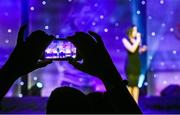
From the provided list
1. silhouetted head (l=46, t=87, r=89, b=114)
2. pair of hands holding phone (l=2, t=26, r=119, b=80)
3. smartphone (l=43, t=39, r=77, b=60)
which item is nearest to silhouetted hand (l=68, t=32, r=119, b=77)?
pair of hands holding phone (l=2, t=26, r=119, b=80)

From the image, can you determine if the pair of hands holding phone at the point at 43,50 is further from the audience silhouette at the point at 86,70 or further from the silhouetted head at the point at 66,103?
the silhouetted head at the point at 66,103

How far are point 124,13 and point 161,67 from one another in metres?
0.90

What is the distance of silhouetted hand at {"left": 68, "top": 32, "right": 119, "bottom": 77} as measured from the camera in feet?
3.14

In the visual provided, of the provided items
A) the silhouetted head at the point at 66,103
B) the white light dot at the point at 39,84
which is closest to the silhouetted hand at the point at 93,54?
the silhouetted head at the point at 66,103

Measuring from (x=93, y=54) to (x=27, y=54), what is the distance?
0.51 feet

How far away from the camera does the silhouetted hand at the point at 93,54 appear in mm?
958

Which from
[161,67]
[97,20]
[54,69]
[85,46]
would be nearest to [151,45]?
[161,67]

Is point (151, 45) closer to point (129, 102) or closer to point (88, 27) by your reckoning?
point (88, 27)

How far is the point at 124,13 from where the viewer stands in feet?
18.4

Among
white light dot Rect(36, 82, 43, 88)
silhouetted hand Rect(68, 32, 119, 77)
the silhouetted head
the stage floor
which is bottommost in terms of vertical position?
the stage floor

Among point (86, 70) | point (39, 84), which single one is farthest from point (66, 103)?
point (39, 84)

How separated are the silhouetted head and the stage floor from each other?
4157mm

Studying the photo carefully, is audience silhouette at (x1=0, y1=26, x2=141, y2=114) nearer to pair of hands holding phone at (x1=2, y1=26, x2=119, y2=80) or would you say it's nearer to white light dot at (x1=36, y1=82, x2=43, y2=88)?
pair of hands holding phone at (x1=2, y1=26, x2=119, y2=80)

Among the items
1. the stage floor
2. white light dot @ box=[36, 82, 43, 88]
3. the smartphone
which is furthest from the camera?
white light dot @ box=[36, 82, 43, 88]
